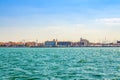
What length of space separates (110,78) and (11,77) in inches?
415

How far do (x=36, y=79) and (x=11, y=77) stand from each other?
305cm

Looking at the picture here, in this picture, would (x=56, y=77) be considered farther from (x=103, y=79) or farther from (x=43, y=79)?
(x=103, y=79)

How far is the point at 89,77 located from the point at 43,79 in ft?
17.1

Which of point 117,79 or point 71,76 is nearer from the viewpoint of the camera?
point 117,79

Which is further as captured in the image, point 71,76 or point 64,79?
point 71,76

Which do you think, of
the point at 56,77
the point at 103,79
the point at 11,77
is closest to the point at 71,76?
the point at 56,77

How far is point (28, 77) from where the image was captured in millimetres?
35219

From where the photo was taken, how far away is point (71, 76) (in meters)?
35.8

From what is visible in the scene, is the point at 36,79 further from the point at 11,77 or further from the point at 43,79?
the point at 11,77

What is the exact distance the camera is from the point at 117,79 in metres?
32.9

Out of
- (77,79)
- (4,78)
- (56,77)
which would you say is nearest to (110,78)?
(77,79)

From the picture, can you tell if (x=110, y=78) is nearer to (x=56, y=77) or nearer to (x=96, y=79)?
(x=96, y=79)

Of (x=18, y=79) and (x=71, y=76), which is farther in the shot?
(x=71, y=76)

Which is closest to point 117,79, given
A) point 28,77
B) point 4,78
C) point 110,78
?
point 110,78
